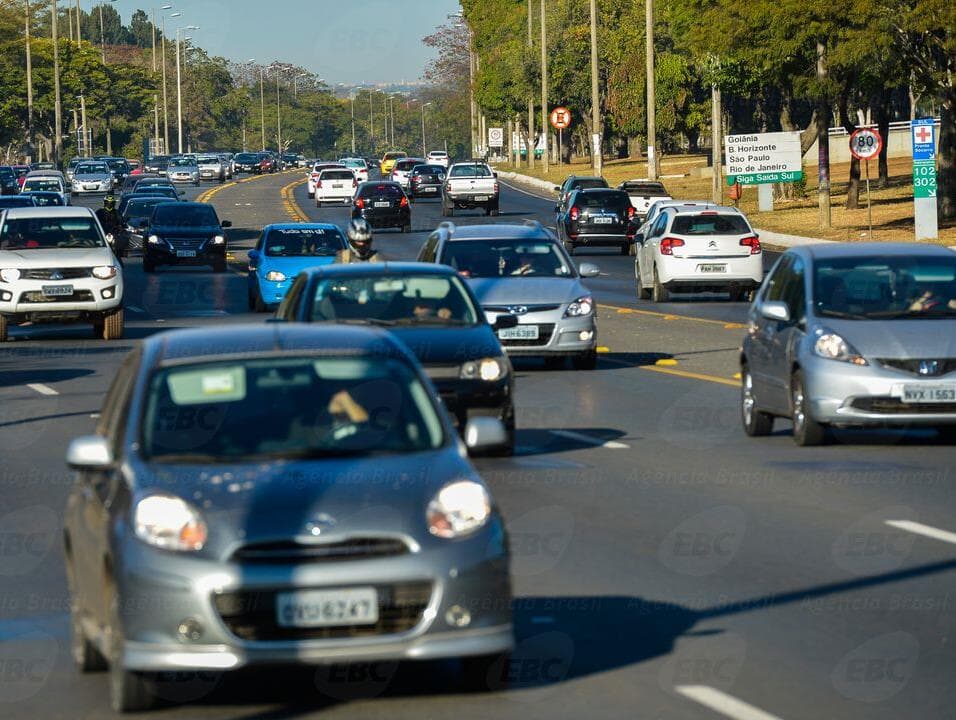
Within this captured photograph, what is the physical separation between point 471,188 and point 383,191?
740cm

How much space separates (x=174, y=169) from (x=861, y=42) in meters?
67.8

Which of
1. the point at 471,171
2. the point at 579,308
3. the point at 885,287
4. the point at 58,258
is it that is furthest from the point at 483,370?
the point at 471,171

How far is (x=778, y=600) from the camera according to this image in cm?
954

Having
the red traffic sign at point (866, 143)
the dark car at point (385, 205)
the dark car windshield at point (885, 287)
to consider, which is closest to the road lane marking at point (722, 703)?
the dark car windshield at point (885, 287)

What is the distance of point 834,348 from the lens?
50.7ft

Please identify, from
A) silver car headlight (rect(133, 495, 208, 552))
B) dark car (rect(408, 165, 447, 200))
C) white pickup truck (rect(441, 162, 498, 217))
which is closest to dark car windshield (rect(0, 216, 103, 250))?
silver car headlight (rect(133, 495, 208, 552))

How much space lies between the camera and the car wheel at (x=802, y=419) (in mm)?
15539

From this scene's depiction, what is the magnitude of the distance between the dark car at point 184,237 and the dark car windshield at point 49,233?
14734mm

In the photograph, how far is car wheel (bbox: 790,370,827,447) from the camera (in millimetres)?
15539

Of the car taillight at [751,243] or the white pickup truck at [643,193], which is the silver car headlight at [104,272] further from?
Result: the white pickup truck at [643,193]

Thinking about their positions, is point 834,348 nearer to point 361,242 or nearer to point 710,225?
point 361,242

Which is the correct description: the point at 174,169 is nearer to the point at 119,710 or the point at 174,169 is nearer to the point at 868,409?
the point at 868,409

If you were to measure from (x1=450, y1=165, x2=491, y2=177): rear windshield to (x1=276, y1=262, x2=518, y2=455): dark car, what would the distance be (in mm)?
56570

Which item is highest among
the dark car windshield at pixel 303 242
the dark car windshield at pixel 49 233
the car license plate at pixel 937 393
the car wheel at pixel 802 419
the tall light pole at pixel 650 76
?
the tall light pole at pixel 650 76
